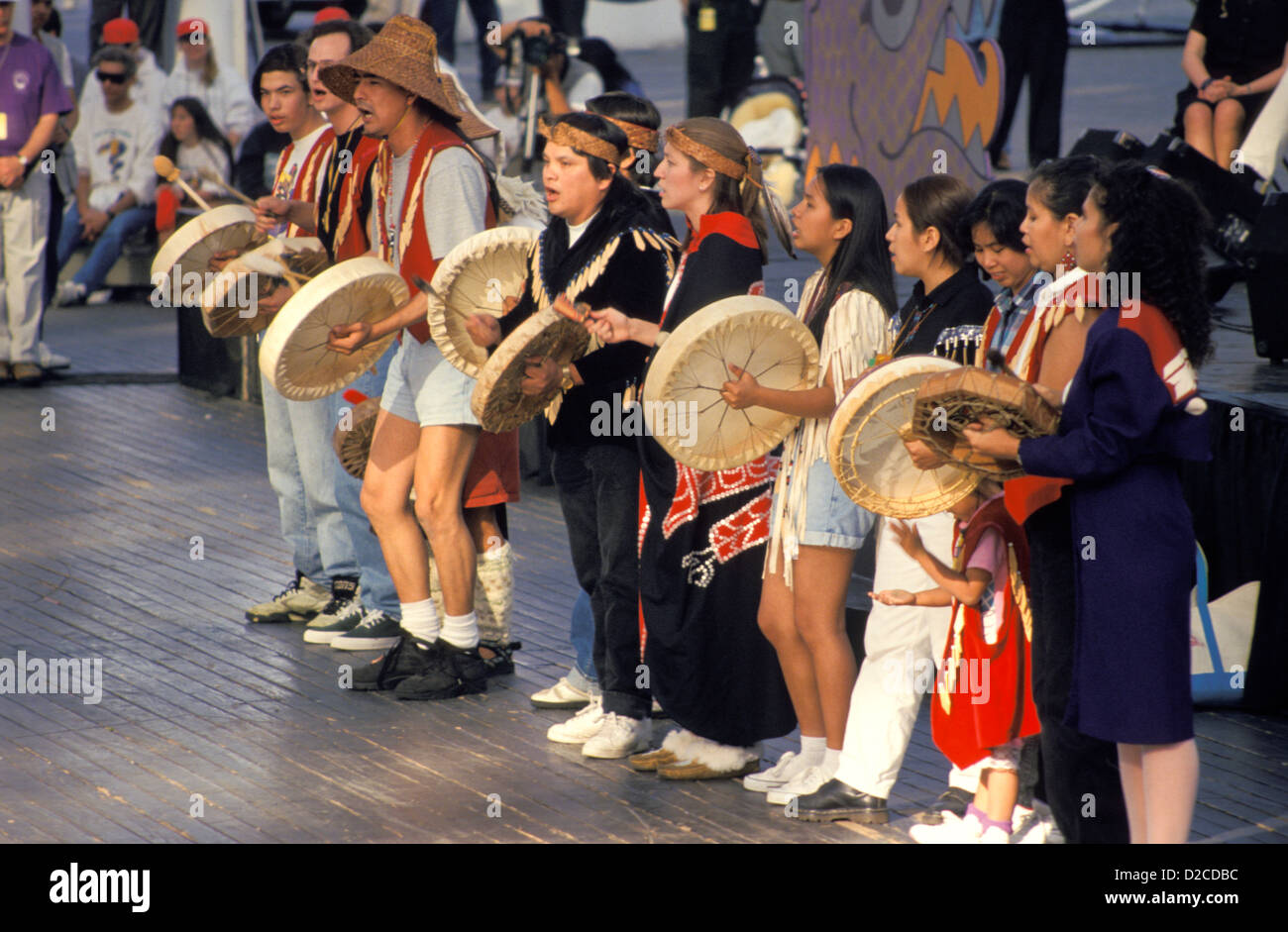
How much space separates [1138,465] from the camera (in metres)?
4.11

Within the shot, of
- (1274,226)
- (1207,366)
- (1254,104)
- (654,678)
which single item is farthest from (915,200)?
(1254,104)

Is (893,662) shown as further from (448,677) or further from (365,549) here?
(365,549)

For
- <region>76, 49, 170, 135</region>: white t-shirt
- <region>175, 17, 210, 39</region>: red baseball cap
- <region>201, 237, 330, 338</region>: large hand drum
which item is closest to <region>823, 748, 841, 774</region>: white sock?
<region>201, 237, 330, 338</region>: large hand drum

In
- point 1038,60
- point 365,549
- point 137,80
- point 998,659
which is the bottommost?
point 365,549

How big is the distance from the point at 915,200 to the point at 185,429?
673 centimetres

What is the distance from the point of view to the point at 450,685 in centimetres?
619

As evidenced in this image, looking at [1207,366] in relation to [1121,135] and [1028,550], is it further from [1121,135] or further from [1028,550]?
[1028,550]

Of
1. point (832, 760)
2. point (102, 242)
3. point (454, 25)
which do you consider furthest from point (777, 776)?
point (454, 25)

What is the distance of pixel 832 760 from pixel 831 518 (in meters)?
0.71

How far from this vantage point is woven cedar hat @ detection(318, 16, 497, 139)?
5.91 meters

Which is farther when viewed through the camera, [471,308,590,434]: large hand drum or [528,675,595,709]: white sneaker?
[528,675,595,709]: white sneaker

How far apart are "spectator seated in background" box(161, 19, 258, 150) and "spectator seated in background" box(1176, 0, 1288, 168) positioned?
25.5ft

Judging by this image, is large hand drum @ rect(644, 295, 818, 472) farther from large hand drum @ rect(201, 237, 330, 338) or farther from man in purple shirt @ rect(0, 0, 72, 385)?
man in purple shirt @ rect(0, 0, 72, 385)

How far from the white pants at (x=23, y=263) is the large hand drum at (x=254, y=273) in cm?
530
